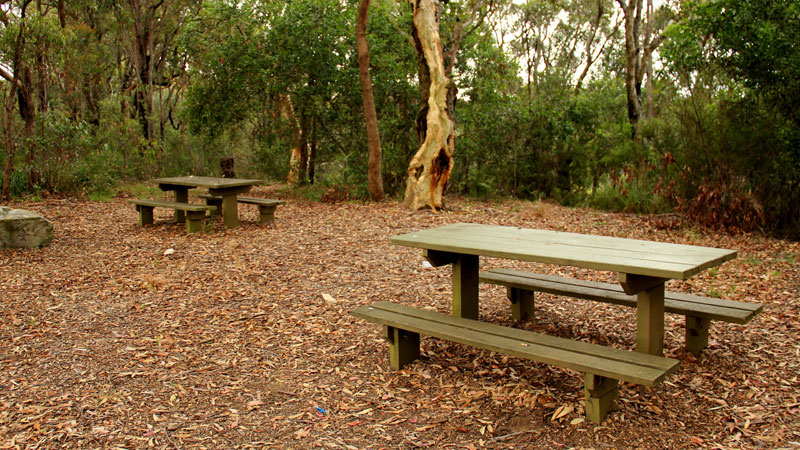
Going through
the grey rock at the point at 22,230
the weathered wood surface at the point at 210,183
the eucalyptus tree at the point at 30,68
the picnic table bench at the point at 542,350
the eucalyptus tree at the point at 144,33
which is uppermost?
the eucalyptus tree at the point at 144,33

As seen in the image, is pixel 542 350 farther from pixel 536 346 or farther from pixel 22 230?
pixel 22 230

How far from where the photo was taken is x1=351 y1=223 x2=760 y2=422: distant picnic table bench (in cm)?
306

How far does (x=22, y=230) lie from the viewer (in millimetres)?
7500

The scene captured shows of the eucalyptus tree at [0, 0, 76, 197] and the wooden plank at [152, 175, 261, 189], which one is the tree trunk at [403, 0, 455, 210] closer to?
the wooden plank at [152, 175, 261, 189]

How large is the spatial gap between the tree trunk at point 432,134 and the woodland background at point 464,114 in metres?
1.72

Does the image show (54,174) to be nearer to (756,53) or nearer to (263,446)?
(263,446)

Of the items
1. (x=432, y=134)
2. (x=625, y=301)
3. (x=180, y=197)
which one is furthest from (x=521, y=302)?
(x=180, y=197)

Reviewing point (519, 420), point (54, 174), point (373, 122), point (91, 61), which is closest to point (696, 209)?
point (373, 122)

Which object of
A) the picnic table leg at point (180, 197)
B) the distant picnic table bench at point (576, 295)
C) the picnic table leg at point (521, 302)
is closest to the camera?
the distant picnic table bench at point (576, 295)

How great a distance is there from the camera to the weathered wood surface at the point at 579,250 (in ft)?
10.1

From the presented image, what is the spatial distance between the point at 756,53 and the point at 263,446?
7374mm

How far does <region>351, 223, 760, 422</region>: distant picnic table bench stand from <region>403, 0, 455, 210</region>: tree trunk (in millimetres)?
5526

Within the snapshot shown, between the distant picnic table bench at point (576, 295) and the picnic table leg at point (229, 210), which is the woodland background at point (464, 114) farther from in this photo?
the distant picnic table bench at point (576, 295)

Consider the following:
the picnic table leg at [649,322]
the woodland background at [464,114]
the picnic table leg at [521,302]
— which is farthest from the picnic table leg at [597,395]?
the woodland background at [464,114]
